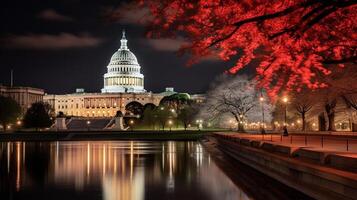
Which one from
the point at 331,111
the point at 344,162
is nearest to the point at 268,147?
the point at 344,162

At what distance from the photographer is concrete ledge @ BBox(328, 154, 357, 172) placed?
66.7 ft

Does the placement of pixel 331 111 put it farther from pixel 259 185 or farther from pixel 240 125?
pixel 259 185

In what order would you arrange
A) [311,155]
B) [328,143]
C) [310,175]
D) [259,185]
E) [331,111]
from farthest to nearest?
1. [331,111]
2. [328,143]
3. [259,185]
4. [311,155]
5. [310,175]

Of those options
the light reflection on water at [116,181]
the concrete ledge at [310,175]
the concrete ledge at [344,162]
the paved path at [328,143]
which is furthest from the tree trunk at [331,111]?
the concrete ledge at [344,162]

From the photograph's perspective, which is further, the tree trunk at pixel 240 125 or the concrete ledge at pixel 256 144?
the tree trunk at pixel 240 125

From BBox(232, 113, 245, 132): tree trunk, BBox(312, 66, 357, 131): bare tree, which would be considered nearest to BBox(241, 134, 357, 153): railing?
BBox(312, 66, 357, 131): bare tree

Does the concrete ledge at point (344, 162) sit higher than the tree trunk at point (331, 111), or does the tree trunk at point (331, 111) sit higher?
the tree trunk at point (331, 111)

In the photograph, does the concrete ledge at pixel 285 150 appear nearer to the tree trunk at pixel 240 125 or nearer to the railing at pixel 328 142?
the railing at pixel 328 142

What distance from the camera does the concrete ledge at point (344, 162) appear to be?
20331 mm

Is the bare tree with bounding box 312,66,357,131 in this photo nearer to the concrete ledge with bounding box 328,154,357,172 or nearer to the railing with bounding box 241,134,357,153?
the railing with bounding box 241,134,357,153

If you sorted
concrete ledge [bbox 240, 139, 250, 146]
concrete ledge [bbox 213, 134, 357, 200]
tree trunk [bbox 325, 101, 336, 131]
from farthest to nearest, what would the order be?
tree trunk [bbox 325, 101, 336, 131] → concrete ledge [bbox 240, 139, 250, 146] → concrete ledge [bbox 213, 134, 357, 200]

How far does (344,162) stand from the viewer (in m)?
21.2

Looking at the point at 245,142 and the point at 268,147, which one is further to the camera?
the point at 245,142

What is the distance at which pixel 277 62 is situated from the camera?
19984 mm
